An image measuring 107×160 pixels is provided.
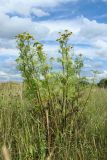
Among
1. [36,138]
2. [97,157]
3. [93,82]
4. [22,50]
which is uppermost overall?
[22,50]

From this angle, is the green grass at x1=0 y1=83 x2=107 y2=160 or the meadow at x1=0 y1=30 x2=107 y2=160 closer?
the green grass at x1=0 y1=83 x2=107 y2=160

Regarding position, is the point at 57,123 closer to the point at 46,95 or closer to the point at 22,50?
the point at 46,95

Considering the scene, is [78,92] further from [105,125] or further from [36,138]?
[36,138]

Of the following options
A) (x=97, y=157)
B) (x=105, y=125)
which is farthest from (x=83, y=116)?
(x=97, y=157)

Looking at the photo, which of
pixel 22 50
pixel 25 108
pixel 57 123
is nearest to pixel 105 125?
pixel 57 123

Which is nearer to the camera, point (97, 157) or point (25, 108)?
point (97, 157)

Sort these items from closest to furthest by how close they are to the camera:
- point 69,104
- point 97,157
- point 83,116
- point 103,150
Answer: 1. point 97,157
2. point 103,150
3. point 69,104
4. point 83,116

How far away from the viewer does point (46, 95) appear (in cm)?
423

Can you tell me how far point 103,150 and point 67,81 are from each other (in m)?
1.03

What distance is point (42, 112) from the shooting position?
416 centimetres

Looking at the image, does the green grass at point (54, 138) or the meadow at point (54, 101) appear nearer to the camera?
the green grass at point (54, 138)

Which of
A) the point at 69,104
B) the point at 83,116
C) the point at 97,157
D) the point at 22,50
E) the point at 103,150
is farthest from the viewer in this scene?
the point at 83,116

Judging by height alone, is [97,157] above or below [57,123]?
below

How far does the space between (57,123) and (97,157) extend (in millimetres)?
822
